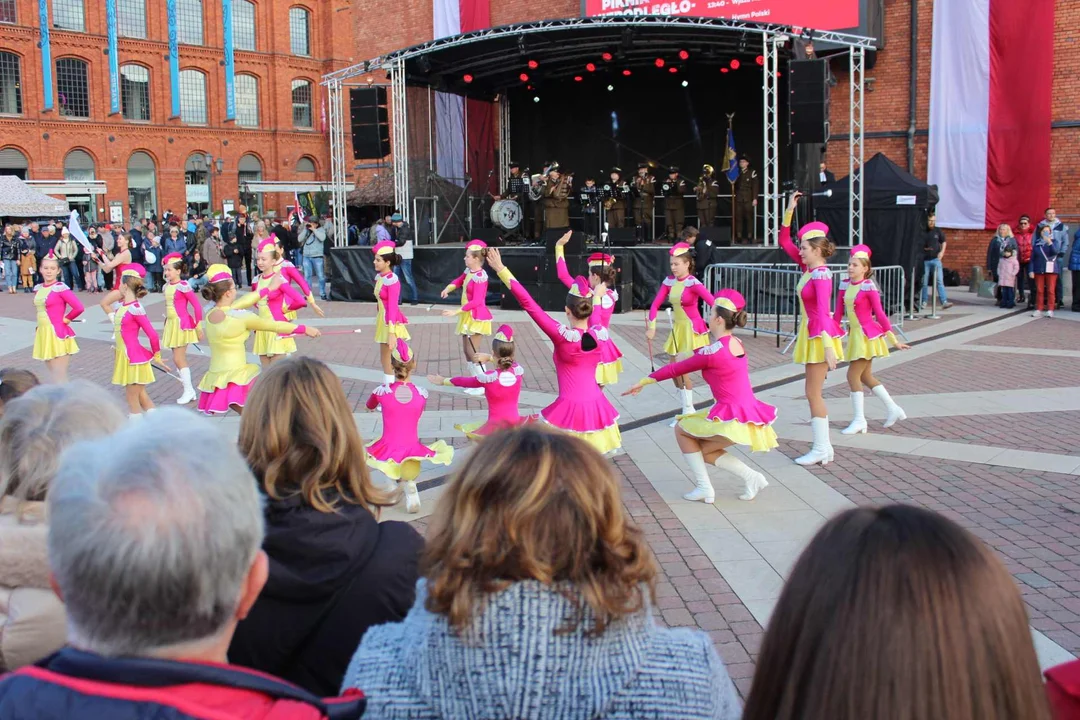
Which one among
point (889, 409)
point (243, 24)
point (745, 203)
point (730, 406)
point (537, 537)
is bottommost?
point (889, 409)

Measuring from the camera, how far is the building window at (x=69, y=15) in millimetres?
46062

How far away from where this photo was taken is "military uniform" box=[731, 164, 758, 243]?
878 inches

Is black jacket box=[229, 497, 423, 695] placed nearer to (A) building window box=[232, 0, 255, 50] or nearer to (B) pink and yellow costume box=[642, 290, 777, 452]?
(B) pink and yellow costume box=[642, 290, 777, 452]

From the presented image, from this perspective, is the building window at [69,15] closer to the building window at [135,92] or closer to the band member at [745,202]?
the building window at [135,92]

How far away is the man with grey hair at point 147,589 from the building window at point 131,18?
52.5 m

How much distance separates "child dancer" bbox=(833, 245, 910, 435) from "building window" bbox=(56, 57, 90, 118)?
1794 inches

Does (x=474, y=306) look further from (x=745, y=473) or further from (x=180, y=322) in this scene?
(x=745, y=473)

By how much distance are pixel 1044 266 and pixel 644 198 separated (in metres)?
9.27

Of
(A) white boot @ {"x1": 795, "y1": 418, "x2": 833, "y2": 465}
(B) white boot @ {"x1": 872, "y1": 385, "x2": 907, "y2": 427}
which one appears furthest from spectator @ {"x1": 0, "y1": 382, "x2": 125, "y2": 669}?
(B) white boot @ {"x1": 872, "y1": 385, "x2": 907, "y2": 427}

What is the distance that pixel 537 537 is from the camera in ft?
6.35

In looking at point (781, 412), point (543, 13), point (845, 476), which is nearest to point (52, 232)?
point (543, 13)

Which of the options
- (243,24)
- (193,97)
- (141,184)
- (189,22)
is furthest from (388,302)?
(243,24)

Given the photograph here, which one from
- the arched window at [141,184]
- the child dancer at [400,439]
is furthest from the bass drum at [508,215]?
the arched window at [141,184]

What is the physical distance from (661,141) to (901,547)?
83.8 feet
